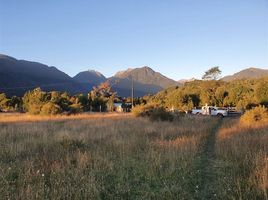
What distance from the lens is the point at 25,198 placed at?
19.8 ft

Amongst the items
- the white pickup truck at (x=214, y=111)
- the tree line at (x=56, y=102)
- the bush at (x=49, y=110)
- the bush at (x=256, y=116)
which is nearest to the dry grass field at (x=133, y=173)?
the bush at (x=256, y=116)

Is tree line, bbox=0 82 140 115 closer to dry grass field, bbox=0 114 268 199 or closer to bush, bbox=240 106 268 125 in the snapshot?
bush, bbox=240 106 268 125

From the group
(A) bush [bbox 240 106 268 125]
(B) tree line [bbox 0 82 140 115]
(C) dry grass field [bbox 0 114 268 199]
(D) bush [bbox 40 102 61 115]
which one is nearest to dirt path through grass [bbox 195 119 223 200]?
(C) dry grass field [bbox 0 114 268 199]

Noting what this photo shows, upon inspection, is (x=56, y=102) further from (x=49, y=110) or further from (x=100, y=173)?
(x=100, y=173)

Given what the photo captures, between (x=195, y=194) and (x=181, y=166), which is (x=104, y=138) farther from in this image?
(x=195, y=194)

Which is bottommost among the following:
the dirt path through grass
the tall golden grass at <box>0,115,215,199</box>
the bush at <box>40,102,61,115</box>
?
the dirt path through grass

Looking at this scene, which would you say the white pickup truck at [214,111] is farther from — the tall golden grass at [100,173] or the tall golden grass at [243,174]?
the tall golden grass at [100,173]

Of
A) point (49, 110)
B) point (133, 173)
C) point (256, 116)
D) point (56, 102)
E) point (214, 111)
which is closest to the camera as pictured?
point (133, 173)

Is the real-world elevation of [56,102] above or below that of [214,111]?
above

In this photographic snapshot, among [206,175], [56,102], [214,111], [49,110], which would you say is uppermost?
[56,102]

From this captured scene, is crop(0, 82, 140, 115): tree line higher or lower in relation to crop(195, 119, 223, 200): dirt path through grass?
higher

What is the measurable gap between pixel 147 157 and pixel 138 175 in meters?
1.64

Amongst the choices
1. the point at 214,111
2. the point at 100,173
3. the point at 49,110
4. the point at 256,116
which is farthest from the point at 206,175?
the point at 214,111

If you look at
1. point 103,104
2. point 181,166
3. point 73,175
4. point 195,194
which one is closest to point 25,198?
point 73,175
